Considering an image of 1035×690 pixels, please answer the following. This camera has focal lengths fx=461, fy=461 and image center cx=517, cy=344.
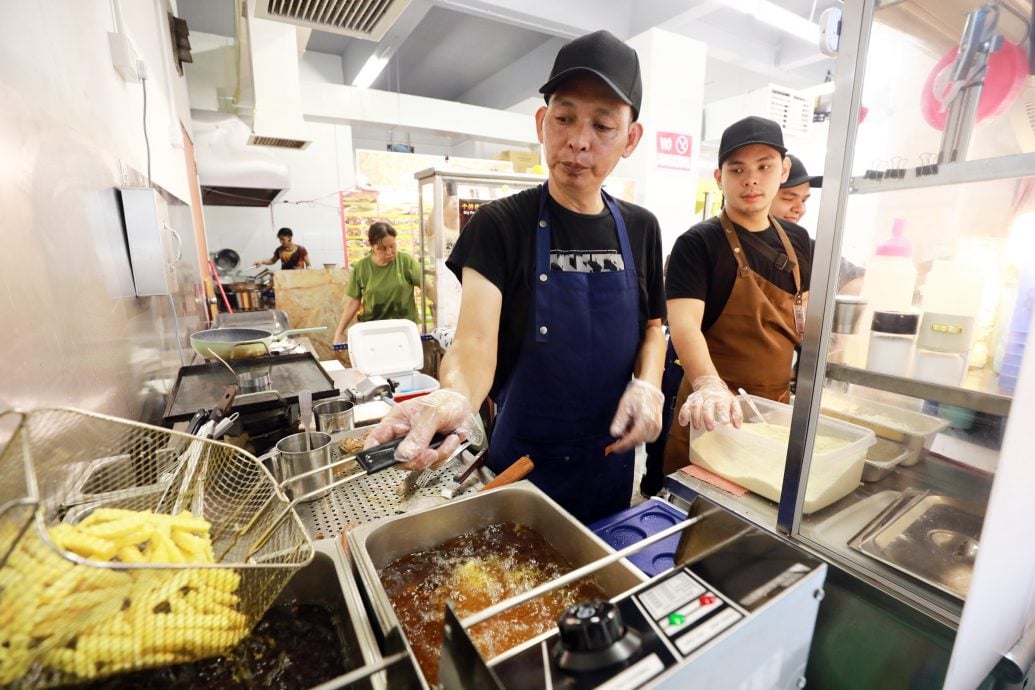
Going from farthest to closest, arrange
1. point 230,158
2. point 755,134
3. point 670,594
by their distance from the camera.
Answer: point 230,158 → point 755,134 → point 670,594

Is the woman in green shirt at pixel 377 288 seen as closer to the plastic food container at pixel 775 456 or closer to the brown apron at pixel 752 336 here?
the brown apron at pixel 752 336

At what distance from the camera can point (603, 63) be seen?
1264 millimetres

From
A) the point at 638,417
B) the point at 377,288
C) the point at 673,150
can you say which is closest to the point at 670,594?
the point at 638,417

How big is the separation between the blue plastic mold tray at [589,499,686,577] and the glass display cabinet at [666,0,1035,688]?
252 millimetres

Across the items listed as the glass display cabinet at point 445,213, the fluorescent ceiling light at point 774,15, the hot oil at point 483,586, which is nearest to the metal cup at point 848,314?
the hot oil at point 483,586

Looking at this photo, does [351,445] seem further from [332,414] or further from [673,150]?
[673,150]

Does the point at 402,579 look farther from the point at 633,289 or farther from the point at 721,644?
the point at 633,289

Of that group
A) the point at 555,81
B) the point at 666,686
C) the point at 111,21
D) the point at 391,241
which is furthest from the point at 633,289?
the point at 391,241

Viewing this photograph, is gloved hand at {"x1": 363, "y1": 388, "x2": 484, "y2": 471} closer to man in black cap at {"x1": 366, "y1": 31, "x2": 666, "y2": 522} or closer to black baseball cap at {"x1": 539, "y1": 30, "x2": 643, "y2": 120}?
man in black cap at {"x1": 366, "y1": 31, "x2": 666, "y2": 522}

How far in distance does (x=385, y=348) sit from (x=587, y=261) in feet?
7.11

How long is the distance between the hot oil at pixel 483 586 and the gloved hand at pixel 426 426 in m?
0.19

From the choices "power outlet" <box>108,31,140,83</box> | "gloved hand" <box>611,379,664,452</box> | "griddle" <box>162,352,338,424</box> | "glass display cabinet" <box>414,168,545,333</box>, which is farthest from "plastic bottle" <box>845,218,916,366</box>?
"glass display cabinet" <box>414,168,545,333</box>

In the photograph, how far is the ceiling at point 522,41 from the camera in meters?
5.18

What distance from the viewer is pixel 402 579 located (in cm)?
91
